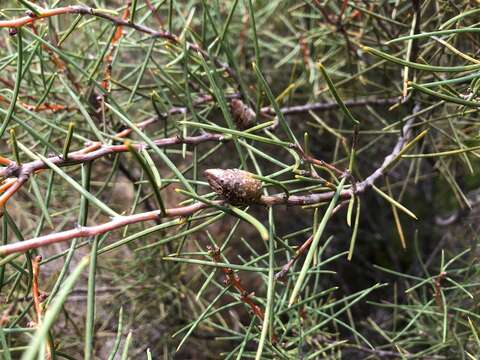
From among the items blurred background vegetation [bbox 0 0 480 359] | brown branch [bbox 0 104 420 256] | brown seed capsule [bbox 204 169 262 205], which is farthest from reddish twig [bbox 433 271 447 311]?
brown seed capsule [bbox 204 169 262 205]

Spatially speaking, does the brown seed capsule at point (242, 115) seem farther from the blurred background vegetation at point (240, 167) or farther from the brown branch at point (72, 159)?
the brown branch at point (72, 159)

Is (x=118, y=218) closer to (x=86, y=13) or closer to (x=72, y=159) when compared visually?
(x=72, y=159)

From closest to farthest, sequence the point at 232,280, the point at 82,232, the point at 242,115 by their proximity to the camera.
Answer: the point at 82,232 → the point at 232,280 → the point at 242,115

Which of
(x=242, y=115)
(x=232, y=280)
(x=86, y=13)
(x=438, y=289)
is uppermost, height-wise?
(x=86, y=13)

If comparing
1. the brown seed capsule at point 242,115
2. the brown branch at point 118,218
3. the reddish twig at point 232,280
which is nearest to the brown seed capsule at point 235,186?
the brown branch at point 118,218

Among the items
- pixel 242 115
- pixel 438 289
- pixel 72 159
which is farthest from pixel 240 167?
pixel 438 289

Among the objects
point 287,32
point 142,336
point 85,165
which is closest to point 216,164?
point 287,32

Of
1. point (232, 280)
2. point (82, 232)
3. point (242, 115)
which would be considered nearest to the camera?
point (82, 232)
